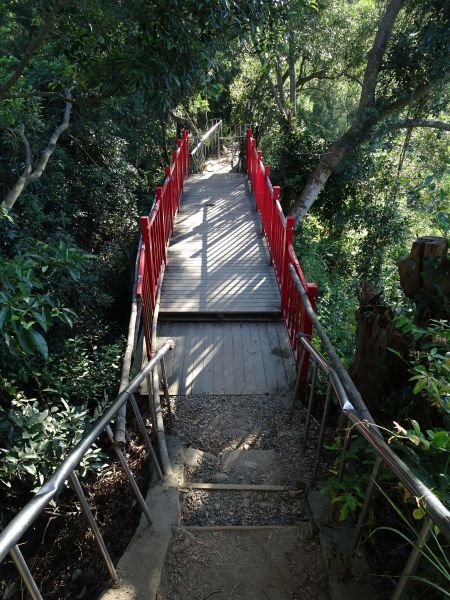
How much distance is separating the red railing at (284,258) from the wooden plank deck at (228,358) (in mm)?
233

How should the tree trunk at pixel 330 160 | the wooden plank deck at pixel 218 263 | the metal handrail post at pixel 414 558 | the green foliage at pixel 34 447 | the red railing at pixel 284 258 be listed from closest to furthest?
the metal handrail post at pixel 414 558
the green foliage at pixel 34 447
the red railing at pixel 284 258
the wooden plank deck at pixel 218 263
the tree trunk at pixel 330 160

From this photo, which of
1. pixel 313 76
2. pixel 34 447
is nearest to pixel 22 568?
pixel 34 447

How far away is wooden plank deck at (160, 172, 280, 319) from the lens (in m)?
5.61

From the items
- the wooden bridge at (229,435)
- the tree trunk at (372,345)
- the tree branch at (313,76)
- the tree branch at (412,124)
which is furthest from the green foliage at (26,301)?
the tree branch at (313,76)

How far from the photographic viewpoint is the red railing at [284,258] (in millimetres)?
4176

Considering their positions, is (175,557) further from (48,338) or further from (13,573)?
(48,338)

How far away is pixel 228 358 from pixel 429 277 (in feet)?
7.48

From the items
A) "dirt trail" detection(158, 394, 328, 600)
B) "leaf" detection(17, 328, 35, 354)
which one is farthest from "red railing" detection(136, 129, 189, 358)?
"leaf" detection(17, 328, 35, 354)

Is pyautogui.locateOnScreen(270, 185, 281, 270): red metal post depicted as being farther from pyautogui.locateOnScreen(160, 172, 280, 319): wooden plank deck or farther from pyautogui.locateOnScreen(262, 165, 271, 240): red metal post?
pyautogui.locateOnScreen(262, 165, 271, 240): red metal post

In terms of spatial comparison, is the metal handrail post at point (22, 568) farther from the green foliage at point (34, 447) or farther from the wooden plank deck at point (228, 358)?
the wooden plank deck at point (228, 358)

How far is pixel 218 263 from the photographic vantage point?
676 centimetres

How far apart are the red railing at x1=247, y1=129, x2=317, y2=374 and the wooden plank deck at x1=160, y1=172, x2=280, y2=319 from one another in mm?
→ 253

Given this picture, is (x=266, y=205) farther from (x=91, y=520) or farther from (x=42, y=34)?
(x=91, y=520)

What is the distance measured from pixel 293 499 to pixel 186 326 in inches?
109
